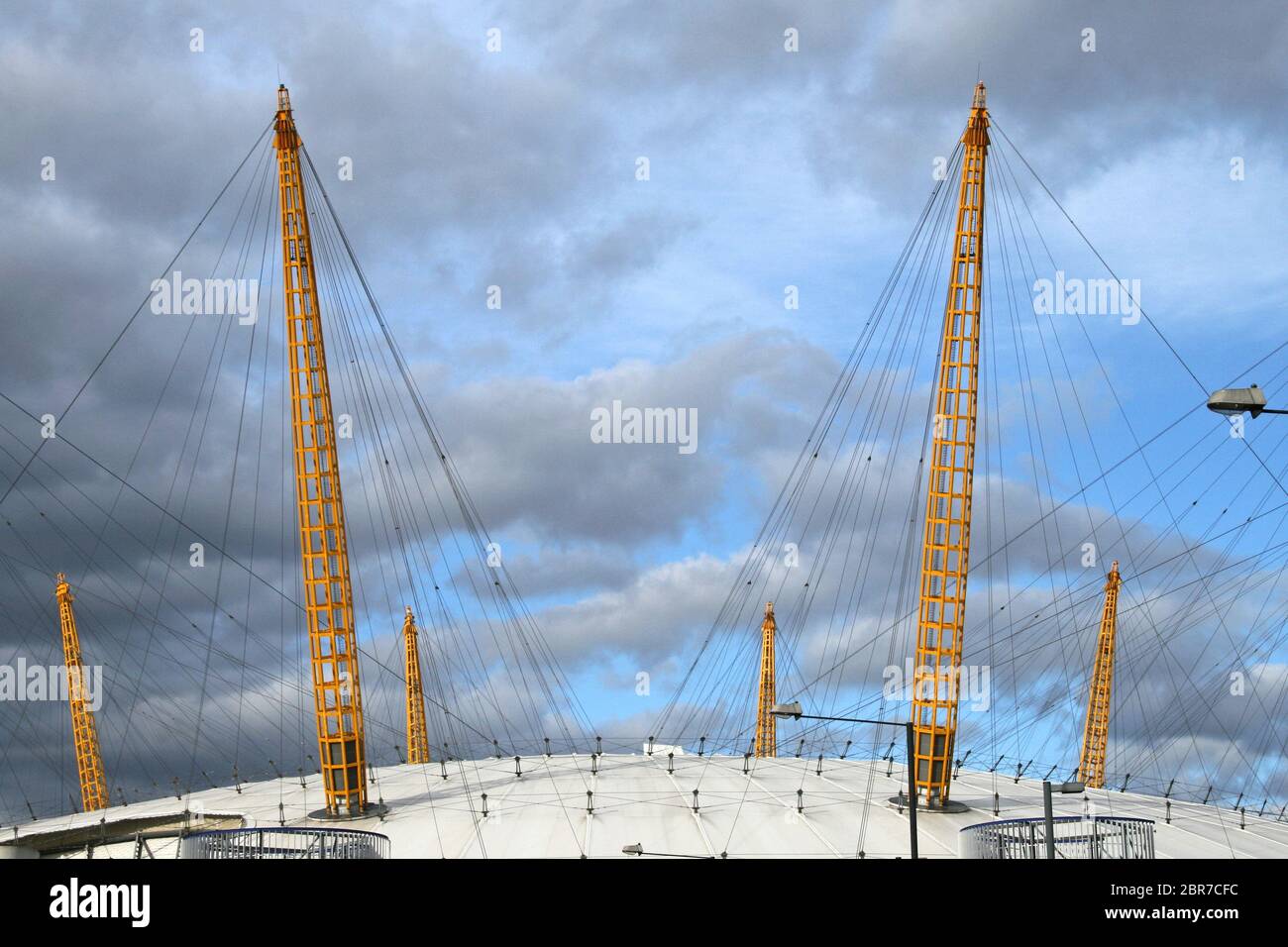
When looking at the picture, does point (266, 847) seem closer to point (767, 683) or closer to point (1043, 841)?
point (1043, 841)

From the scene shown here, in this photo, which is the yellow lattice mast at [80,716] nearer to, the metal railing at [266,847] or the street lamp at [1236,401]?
the metal railing at [266,847]

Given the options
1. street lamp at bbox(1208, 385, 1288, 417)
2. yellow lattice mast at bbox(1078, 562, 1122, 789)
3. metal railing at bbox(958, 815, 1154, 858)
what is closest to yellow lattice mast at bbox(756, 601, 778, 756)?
yellow lattice mast at bbox(1078, 562, 1122, 789)

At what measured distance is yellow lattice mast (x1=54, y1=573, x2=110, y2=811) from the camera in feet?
433

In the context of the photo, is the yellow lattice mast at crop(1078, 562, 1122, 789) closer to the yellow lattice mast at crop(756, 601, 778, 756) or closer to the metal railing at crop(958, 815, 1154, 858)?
the yellow lattice mast at crop(756, 601, 778, 756)

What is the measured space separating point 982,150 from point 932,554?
26211 millimetres

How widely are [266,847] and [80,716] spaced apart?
9168cm

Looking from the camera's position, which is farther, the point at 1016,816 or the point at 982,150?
the point at 982,150

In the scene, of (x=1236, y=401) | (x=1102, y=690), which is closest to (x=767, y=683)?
(x=1102, y=690)

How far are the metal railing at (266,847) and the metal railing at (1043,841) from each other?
2607 cm

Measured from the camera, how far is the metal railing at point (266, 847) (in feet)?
170

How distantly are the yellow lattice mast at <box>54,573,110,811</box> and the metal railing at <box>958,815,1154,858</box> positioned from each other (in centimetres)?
9615

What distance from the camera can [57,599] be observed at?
137 m
